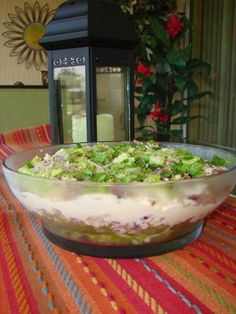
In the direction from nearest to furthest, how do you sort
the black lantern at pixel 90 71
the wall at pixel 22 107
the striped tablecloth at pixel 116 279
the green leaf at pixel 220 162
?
1. the striped tablecloth at pixel 116 279
2. the green leaf at pixel 220 162
3. the black lantern at pixel 90 71
4. the wall at pixel 22 107

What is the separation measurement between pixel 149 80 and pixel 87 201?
2.06 metres

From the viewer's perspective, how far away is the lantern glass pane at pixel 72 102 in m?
1.09

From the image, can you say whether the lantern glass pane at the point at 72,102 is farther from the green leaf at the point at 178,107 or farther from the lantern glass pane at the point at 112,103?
the green leaf at the point at 178,107

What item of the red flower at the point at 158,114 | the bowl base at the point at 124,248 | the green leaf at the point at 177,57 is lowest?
the bowl base at the point at 124,248

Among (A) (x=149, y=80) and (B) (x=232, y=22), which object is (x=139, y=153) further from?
(B) (x=232, y=22)

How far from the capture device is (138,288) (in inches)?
16.3

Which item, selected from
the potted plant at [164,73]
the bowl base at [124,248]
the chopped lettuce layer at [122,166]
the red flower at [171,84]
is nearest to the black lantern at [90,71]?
the chopped lettuce layer at [122,166]

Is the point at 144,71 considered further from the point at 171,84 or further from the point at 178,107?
the point at 178,107

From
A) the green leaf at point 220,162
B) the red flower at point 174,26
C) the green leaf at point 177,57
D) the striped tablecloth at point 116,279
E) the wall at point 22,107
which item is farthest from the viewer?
the wall at point 22,107

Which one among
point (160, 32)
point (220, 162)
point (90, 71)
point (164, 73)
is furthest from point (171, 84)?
point (220, 162)

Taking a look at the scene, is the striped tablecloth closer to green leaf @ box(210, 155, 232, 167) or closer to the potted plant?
green leaf @ box(210, 155, 232, 167)

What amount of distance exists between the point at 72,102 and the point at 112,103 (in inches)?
5.2

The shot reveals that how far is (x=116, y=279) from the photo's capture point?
1.42 ft

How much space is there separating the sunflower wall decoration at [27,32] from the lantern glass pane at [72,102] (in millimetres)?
1948
